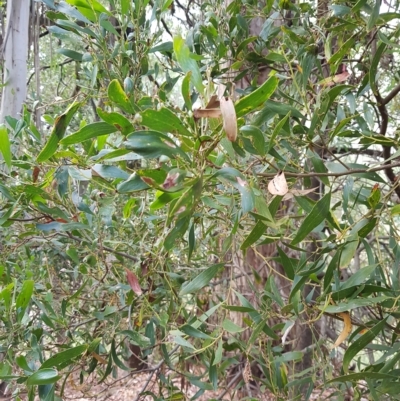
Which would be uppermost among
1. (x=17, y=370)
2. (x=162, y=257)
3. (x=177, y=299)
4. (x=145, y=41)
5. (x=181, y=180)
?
(x=145, y=41)

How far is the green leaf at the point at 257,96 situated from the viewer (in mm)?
319

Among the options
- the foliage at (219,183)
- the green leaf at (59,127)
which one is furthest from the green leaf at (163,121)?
the green leaf at (59,127)

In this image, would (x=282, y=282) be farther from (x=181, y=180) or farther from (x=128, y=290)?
(x=181, y=180)

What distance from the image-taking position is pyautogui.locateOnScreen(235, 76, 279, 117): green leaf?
0.32 meters

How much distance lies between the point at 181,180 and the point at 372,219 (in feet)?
0.90

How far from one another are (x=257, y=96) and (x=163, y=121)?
0.08 metres

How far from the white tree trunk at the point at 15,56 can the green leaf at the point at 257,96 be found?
105 cm

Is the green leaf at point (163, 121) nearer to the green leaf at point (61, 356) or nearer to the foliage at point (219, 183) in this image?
the foliage at point (219, 183)

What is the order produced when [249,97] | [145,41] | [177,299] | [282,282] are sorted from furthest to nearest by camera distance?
[282,282]
[177,299]
[145,41]
[249,97]

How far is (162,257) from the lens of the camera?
0.73 meters

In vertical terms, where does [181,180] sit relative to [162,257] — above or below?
above

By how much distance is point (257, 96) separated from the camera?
12.9 inches

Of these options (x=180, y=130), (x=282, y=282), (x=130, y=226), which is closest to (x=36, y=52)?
(x=130, y=226)

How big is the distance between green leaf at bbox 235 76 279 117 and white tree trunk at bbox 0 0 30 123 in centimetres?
105
